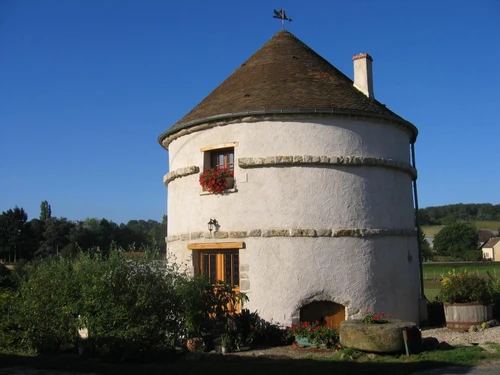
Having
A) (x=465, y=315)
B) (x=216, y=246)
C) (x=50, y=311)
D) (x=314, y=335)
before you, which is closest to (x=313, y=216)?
(x=216, y=246)

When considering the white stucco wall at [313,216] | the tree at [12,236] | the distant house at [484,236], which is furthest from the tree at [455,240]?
the white stucco wall at [313,216]

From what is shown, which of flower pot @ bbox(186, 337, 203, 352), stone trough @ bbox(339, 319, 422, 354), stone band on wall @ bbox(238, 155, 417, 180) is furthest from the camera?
stone band on wall @ bbox(238, 155, 417, 180)

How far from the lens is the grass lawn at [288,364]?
7875mm

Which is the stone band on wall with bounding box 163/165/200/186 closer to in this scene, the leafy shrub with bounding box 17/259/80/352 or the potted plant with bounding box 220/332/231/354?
the leafy shrub with bounding box 17/259/80/352

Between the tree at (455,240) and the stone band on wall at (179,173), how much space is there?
72784 mm

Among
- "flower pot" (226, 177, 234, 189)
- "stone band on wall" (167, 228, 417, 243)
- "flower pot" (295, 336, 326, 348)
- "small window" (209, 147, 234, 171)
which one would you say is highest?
"small window" (209, 147, 234, 171)

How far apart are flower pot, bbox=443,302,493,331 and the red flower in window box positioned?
6.24m

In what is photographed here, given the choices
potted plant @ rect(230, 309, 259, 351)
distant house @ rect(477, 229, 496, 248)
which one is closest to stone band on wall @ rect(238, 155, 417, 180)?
potted plant @ rect(230, 309, 259, 351)

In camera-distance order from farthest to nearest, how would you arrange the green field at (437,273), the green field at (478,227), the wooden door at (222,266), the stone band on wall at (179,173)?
1. the green field at (478,227)
2. the green field at (437,273)
3. the stone band on wall at (179,173)
4. the wooden door at (222,266)

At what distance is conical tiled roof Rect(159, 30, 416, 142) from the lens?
11859 mm

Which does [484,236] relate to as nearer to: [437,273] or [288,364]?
[437,273]

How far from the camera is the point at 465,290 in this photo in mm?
12297

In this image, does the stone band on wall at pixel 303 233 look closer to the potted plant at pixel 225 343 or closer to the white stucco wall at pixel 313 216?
the white stucco wall at pixel 313 216

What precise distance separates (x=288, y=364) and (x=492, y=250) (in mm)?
82710
